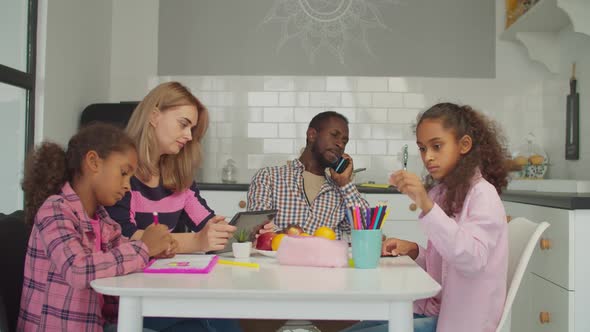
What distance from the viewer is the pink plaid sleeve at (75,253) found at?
1.29m

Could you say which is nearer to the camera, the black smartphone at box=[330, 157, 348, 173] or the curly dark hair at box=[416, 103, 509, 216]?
the curly dark hair at box=[416, 103, 509, 216]

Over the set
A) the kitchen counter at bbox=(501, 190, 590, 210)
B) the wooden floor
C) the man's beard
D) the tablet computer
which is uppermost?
the man's beard

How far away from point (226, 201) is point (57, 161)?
2.03 m

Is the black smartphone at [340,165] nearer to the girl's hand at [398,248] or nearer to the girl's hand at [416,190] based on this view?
the girl's hand at [398,248]

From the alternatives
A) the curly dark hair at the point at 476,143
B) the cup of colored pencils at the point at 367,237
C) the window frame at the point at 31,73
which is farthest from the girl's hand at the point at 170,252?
the window frame at the point at 31,73

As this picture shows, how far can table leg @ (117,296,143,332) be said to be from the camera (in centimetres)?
118

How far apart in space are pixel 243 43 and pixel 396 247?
2639 millimetres

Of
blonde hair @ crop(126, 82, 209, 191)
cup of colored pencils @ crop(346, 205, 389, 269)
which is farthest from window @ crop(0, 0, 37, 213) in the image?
cup of colored pencils @ crop(346, 205, 389, 269)

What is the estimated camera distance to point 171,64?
4.13 m

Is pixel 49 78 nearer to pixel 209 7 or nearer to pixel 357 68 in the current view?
pixel 209 7

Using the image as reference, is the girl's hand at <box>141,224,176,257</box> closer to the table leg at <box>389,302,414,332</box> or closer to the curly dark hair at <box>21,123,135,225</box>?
the curly dark hair at <box>21,123,135,225</box>

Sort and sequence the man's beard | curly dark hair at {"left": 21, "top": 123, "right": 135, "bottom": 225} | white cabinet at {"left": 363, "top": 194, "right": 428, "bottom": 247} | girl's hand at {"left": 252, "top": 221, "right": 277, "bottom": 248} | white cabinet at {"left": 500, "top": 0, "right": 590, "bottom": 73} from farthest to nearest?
white cabinet at {"left": 363, "top": 194, "right": 428, "bottom": 247} < white cabinet at {"left": 500, "top": 0, "right": 590, "bottom": 73} < the man's beard < girl's hand at {"left": 252, "top": 221, "right": 277, "bottom": 248} < curly dark hair at {"left": 21, "top": 123, "right": 135, "bottom": 225}

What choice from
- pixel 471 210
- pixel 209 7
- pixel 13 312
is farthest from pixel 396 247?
pixel 209 7

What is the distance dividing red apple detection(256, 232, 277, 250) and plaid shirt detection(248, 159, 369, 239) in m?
0.68
